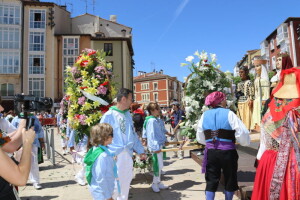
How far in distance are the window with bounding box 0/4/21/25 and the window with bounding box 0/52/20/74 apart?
4.72 metres

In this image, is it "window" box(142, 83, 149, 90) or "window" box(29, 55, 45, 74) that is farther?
"window" box(142, 83, 149, 90)

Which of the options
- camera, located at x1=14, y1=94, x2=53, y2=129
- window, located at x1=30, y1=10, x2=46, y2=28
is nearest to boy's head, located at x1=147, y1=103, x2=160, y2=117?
camera, located at x1=14, y1=94, x2=53, y2=129

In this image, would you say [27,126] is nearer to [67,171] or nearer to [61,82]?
[67,171]

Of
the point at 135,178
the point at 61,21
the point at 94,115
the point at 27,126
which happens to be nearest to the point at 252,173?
the point at 135,178

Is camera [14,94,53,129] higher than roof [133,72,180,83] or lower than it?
lower

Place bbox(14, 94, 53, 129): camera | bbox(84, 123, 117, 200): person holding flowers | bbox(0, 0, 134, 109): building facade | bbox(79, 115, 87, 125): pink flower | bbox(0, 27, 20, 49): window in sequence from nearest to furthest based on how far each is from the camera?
bbox(14, 94, 53, 129): camera < bbox(84, 123, 117, 200): person holding flowers < bbox(79, 115, 87, 125): pink flower < bbox(0, 0, 134, 109): building facade < bbox(0, 27, 20, 49): window

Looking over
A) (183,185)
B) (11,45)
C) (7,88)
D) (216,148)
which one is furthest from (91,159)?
(11,45)

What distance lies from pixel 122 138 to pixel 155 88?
71908 millimetres

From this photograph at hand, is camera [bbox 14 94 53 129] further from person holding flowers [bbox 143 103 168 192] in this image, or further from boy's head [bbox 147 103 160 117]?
boy's head [bbox 147 103 160 117]

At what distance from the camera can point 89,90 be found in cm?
565

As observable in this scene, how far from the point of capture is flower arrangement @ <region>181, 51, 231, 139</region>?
6.19 meters

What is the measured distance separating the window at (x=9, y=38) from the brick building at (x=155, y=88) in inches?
1644

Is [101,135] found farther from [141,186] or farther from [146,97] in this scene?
[146,97]

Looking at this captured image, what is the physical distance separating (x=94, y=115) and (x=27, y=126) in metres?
3.63
